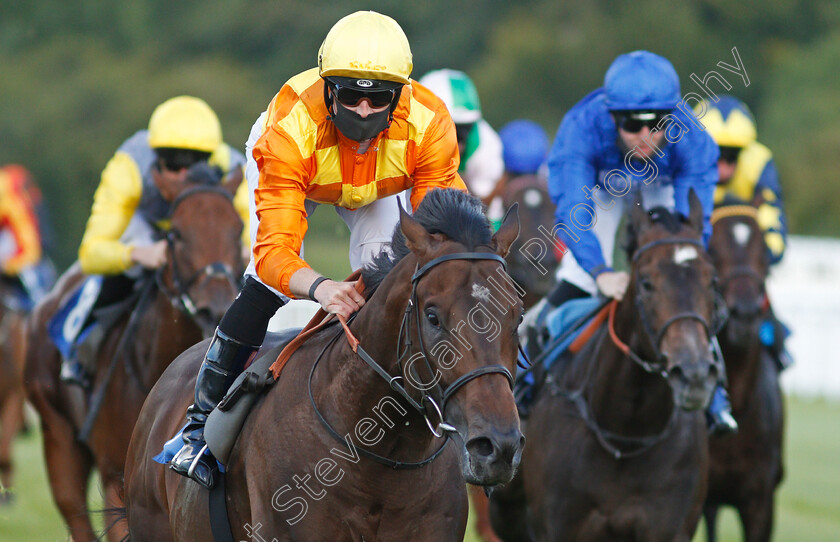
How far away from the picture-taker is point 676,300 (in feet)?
16.5

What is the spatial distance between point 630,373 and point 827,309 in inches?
475

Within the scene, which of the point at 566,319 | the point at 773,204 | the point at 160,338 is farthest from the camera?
the point at 773,204

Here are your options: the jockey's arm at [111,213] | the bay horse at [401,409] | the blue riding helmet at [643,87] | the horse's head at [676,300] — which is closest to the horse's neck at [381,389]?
the bay horse at [401,409]

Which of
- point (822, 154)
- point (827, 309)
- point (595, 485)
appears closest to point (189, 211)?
point (595, 485)

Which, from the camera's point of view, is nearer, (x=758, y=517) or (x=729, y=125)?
(x=758, y=517)

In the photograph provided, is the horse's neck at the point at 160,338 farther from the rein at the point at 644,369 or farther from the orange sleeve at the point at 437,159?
the orange sleeve at the point at 437,159

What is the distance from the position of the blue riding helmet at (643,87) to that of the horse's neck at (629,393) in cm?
92

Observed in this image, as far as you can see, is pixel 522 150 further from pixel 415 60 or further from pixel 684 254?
pixel 415 60

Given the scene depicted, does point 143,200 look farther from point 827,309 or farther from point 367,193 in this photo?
point 827,309

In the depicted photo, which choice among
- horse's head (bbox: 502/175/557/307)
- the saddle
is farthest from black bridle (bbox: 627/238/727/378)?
horse's head (bbox: 502/175/557/307)

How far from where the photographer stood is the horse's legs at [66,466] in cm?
702

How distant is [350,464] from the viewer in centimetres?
362

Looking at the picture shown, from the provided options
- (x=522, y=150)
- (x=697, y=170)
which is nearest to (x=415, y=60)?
(x=522, y=150)

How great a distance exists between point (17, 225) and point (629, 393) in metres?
8.31
